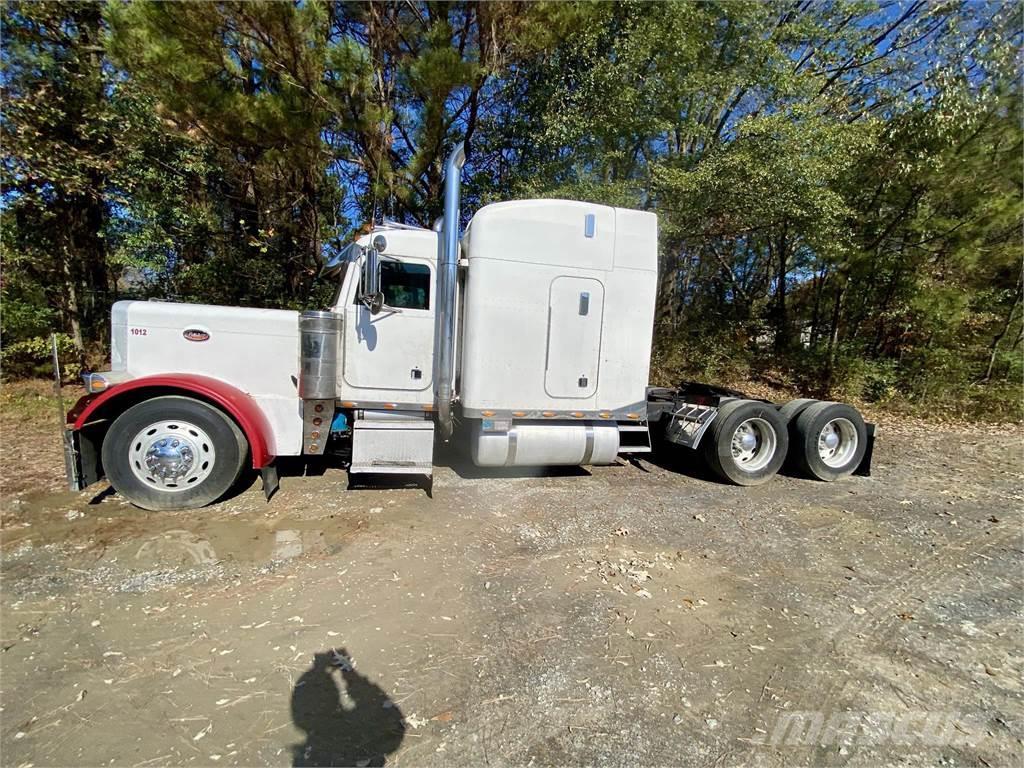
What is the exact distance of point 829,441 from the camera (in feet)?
20.5

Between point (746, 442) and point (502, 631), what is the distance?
13.8 ft

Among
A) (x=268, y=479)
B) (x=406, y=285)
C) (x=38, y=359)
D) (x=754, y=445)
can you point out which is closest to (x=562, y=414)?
(x=406, y=285)

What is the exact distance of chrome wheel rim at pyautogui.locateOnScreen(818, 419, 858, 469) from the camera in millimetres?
6156

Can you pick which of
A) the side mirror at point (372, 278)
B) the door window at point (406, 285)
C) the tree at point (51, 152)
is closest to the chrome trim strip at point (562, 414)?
the door window at point (406, 285)

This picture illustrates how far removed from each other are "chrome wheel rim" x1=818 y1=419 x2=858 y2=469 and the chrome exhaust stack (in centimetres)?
462

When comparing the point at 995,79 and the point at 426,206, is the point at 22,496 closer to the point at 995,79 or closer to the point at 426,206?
the point at 426,206

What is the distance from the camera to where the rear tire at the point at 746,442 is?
5.68 metres

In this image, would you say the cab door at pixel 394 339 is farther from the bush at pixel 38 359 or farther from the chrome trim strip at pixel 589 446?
the bush at pixel 38 359

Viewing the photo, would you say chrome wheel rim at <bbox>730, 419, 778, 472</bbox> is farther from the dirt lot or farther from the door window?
the door window

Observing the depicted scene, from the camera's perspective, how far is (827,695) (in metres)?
2.49

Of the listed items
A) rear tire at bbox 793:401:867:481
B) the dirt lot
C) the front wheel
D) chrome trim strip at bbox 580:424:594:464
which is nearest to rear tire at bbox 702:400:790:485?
rear tire at bbox 793:401:867:481

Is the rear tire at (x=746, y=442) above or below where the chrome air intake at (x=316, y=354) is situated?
below

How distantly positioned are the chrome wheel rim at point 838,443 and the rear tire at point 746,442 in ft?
1.98

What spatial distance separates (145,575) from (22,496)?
2464 mm
